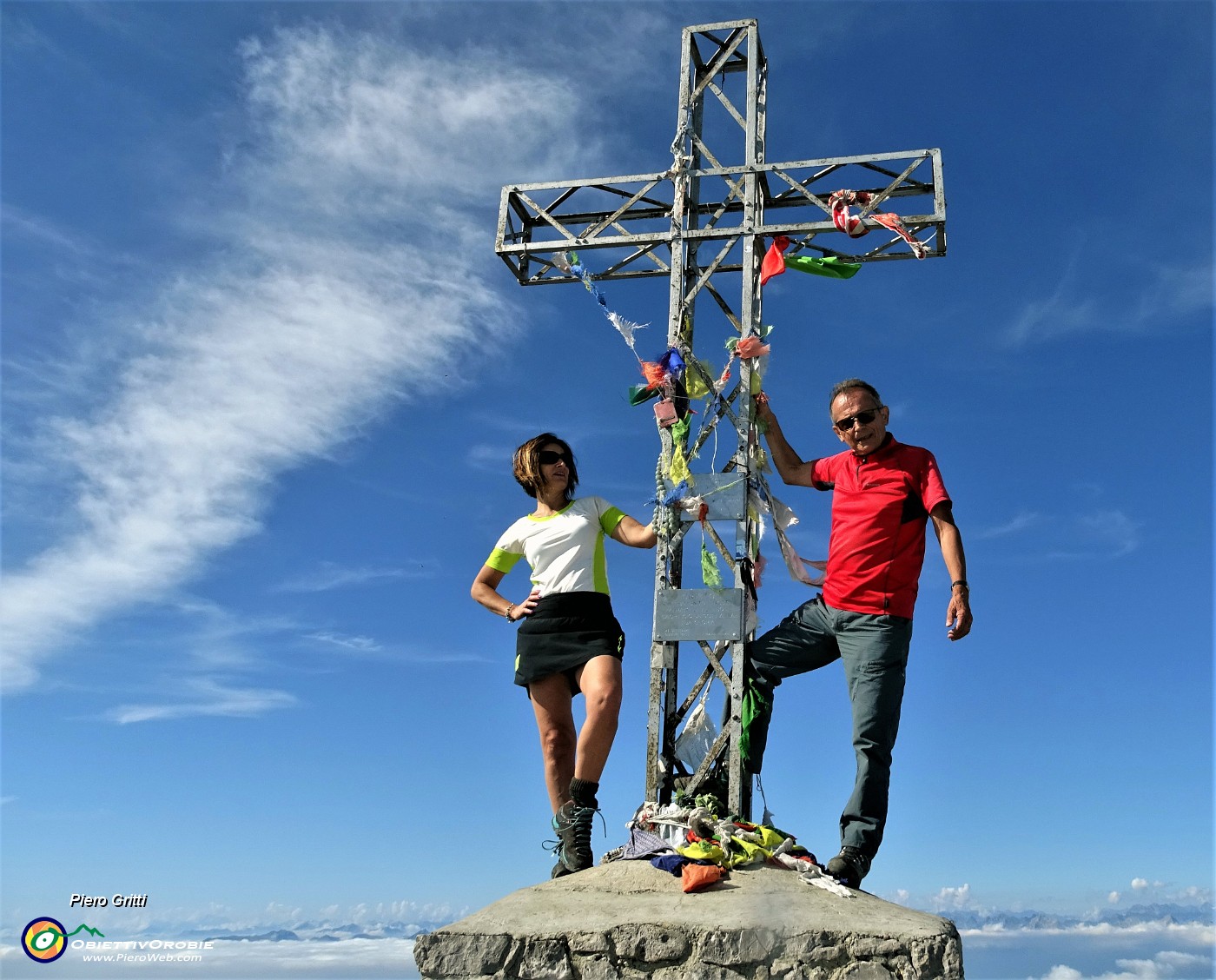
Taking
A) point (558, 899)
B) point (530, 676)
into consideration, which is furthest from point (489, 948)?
point (530, 676)

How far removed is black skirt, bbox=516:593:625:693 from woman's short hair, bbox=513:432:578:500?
66 centimetres

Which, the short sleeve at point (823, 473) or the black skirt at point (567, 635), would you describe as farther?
the short sleeve at point (823, 473)

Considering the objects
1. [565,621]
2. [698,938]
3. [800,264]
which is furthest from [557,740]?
[800,264]

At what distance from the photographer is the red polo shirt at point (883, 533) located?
5.53 m

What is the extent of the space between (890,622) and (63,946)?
6927 mm

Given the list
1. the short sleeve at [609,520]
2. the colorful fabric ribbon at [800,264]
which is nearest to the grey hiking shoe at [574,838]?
the short sleeve at [609,520]

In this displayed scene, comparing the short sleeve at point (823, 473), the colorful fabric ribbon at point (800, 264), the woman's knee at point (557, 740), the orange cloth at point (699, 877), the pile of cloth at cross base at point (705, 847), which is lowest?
the orange cloth at point (699, 877)

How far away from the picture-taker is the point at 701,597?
5961 mm

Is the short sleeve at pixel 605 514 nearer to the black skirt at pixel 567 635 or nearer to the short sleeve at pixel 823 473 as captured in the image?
the black skirt at pixel 567 635

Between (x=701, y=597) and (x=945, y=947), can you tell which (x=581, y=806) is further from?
(x=945, y=947)

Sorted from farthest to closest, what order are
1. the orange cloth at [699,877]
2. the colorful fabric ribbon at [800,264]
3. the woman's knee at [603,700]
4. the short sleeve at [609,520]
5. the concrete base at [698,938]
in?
the colorful fabric ribbon at [800,264]
the short sleeve at [609,520]
the woman's knee at [603,700]
the orange cloth at [699,877]
the concrete base at [698,938]

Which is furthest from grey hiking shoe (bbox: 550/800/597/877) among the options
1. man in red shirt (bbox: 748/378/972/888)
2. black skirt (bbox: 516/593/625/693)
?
man in red shirt (bbox: 748/378/972/888)

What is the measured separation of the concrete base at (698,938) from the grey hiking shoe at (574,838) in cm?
46

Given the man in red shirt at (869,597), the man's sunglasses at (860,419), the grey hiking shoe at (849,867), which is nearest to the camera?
the grey hiking shoe at (849,867)
